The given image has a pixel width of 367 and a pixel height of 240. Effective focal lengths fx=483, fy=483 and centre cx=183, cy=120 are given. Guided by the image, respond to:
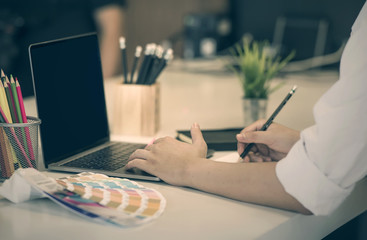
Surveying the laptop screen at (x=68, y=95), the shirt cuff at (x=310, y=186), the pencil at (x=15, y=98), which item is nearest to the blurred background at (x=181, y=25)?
the laptop screen at (x=68, y=95)

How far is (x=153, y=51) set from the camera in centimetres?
129

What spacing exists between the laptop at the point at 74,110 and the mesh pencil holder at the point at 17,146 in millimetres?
54

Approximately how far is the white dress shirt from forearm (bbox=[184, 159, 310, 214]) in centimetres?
3

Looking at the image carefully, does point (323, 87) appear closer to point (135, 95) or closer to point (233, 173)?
point (135, 95)

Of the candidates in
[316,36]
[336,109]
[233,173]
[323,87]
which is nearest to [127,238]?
[233,173]

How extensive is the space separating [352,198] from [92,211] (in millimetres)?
505

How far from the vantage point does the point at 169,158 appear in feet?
2.90

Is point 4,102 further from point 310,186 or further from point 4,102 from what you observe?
point 310,186

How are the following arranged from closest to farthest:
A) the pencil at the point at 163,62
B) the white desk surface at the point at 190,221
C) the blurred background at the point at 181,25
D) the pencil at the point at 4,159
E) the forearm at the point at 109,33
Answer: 1. the white desk surface at the point at 190,221
2. the pencil at the point at 4,159
3. the pencil at the point at 163,62
4. the blurred background at the point at 181,25
5. the forearm at the point at 109,33

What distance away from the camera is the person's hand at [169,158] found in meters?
0.86

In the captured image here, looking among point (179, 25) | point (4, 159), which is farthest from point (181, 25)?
point (4, 159)

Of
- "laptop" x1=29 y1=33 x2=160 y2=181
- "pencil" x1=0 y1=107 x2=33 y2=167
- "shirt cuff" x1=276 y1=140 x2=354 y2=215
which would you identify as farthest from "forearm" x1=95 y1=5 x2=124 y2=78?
"shirt cuff" x1=276 y1=140 x2=354 y2=215

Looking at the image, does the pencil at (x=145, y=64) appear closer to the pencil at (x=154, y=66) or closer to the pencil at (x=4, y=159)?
the pencil at (x=154, y=66)

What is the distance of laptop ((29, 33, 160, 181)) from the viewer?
0.94m
